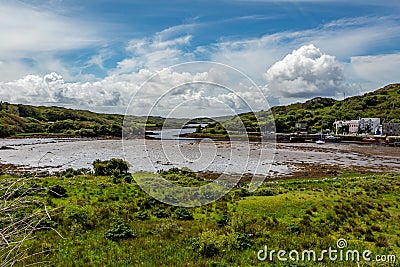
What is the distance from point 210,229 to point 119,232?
3455 millimetres

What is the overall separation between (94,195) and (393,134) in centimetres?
13347

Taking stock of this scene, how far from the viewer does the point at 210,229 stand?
41.4ft

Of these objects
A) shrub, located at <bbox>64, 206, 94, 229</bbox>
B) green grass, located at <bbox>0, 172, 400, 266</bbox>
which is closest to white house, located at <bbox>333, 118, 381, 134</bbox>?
green grass, located at <bbox>0, 172, 400, 266</bbox>

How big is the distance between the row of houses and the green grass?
402ft

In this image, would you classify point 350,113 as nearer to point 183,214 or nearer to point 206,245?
point 183,214

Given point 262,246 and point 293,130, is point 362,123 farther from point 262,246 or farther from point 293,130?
point 262,246

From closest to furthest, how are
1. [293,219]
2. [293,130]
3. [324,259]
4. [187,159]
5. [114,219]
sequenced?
[324,259] → [114,219] → [293,219] → [187,159] → [293,130]

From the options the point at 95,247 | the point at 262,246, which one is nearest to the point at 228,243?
the point at 262,246

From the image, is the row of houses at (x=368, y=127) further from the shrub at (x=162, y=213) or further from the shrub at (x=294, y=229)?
the shrub at (x=162, y=213)

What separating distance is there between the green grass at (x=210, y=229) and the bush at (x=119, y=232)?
0.78ft

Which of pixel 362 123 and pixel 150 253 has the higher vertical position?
pixel 362 123

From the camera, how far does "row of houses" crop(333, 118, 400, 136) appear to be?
415 feet

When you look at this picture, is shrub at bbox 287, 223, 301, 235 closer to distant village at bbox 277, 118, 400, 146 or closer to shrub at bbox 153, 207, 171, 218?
shrub at bbox 153, 207, 171, 218

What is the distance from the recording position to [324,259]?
9.95 metres
